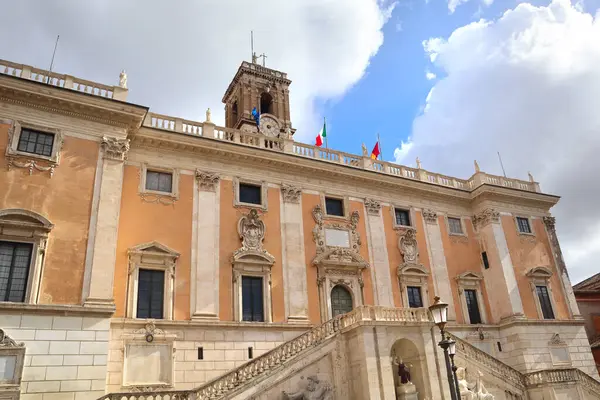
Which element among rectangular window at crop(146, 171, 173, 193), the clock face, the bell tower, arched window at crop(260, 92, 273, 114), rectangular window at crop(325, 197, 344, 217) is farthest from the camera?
arched window at crop(260, 92, 273, 114)

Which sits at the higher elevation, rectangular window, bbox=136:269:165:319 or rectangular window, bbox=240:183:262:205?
rectangular window, bbox=240:183:262:205

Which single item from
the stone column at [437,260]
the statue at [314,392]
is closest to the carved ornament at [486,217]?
the stone column at [437,260]

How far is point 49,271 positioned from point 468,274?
863 inches

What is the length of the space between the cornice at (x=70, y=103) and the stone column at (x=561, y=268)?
2610 cm

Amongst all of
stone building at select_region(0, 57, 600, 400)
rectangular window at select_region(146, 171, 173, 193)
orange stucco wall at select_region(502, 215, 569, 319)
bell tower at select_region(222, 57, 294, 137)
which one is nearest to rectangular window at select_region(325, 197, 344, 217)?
stone building at select_region(0, 57, 600, 400)

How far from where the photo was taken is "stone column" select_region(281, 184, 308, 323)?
22359 millimetres

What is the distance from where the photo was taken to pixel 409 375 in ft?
64.4

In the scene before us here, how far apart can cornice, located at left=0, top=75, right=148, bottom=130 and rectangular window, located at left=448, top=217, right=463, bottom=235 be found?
1900 centimetres

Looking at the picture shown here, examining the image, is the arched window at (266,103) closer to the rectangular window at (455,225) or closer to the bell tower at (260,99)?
the bell tower at (260,99)

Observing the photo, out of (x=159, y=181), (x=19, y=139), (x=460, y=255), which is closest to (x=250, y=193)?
(x=159, y=181)

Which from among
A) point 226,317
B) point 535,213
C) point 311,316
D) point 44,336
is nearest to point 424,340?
point 311,316

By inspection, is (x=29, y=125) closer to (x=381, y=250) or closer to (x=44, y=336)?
(x=44, y=336)

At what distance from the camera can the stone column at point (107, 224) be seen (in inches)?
694

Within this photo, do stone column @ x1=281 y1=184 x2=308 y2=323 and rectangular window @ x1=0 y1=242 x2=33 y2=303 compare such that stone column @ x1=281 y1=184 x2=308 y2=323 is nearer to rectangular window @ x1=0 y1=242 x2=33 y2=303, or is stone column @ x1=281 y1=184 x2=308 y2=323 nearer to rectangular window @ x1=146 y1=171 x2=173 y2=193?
rectangular window @ x1=146 y1=171 x2=173 y2=193
